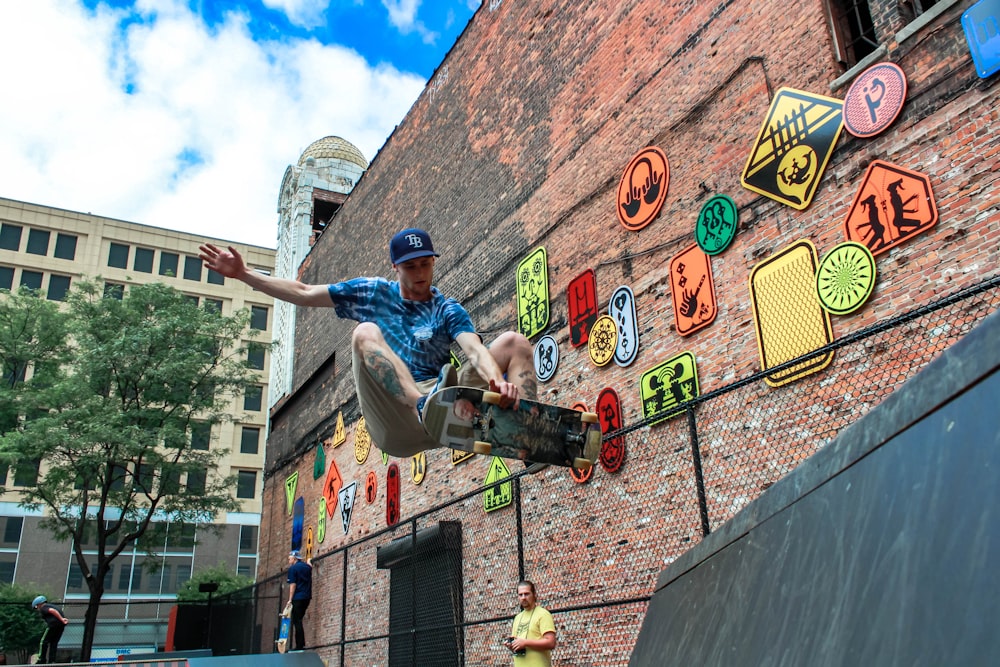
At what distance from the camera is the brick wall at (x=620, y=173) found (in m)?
7.15

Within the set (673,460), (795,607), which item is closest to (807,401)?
(673,460)

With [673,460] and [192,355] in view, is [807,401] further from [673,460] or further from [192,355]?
[192,355]

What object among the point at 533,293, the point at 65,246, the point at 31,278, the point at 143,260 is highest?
the point at 143,260

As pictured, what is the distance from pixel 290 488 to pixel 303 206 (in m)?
8.69

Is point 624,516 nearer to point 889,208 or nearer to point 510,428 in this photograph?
point 889,208

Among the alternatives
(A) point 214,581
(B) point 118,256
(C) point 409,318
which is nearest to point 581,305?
(C) point 409,318

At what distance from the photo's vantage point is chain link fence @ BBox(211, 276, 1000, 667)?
22.9 feet

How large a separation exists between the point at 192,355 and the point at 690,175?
14440mm

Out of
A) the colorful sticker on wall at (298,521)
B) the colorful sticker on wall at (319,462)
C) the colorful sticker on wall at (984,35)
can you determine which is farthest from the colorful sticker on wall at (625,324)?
the colorful sticker on wall at (298,521)

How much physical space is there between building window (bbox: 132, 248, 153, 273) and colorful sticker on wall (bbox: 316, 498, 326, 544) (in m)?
31.2

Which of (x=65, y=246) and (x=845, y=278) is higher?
(x=65, y=246)

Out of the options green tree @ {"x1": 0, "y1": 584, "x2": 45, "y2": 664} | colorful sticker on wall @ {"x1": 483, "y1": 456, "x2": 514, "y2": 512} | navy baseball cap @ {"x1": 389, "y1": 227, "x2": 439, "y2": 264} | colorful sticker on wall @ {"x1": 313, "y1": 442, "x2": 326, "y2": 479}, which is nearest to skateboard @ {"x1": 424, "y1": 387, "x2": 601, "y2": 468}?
navy baseball cap @ {"x1": 389, "y1": 227, "x2": 439, "y2": 264}

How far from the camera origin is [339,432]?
1875 centimetres

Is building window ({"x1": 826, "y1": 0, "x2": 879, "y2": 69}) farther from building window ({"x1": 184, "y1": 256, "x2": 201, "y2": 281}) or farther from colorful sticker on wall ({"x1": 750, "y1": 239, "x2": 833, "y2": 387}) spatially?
building window ({"x1": 184, "y1": 256, "x2": 201, "y2": 281})
